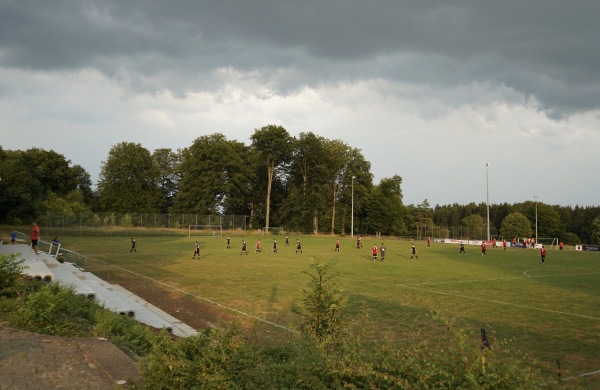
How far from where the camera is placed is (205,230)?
79500 mm

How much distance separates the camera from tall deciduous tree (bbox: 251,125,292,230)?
3622 inches

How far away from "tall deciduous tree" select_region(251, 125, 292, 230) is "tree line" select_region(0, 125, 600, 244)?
0.20 m

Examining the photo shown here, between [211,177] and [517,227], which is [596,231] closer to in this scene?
[517,227]

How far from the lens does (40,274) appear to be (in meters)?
15.7

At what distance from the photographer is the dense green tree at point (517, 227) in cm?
12611

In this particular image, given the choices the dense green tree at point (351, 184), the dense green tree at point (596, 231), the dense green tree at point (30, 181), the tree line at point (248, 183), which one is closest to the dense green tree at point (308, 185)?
the tree line at point (248, 183)

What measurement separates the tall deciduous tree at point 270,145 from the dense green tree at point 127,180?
2515 centimetres

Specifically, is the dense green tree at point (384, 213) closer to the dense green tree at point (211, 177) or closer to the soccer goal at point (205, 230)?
the dense green tree at point (211, 177)

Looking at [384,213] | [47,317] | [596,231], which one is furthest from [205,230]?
[596,231]

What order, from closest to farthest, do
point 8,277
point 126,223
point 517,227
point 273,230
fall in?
point 8,277
point 126,223
point 273,230
point 517,227

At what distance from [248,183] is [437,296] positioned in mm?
79651

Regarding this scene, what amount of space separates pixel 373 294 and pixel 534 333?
321 inches

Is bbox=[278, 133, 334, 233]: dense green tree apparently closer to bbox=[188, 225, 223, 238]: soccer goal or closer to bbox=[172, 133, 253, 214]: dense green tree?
bbox=[172, 133, 253, 214]: dense green tree

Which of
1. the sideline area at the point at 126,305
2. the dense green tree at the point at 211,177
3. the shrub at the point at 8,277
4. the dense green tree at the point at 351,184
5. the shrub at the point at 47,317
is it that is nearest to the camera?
the shrub at the point at 47,317
